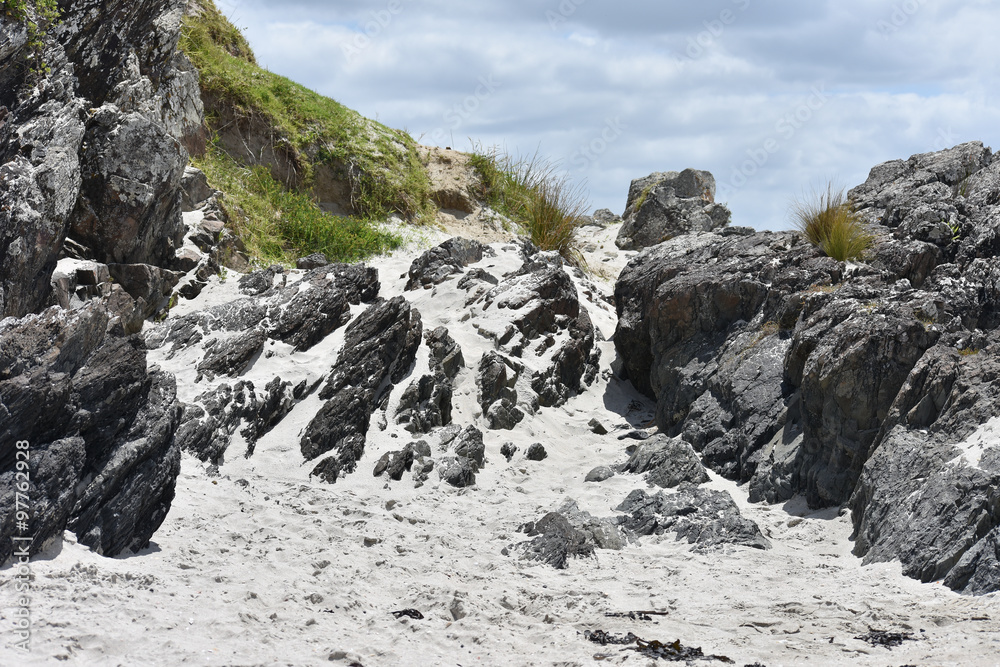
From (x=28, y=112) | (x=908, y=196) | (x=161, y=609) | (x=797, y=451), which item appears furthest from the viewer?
(x=908, y=196)

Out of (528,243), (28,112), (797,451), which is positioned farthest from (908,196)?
(28,112)

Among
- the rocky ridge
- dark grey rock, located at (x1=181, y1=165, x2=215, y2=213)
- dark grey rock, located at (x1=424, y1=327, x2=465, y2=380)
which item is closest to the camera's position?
the rocky ridge

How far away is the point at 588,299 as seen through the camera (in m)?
11.9

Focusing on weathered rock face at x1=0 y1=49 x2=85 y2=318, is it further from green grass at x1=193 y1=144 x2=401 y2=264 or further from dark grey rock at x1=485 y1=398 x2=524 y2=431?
dark grey rock at x1=485 y1=398 x2=524 y2=431

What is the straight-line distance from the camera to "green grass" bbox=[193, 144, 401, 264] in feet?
37.2

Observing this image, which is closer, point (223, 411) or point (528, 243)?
point (223, 411)

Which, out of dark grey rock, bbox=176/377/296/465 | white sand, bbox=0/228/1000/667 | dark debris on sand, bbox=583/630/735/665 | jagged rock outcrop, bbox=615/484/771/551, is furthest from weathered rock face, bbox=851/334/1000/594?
dark grey rock, bbox=176/377/296/465

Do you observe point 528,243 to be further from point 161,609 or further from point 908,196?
point 161,609

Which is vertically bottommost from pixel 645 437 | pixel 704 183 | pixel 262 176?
pixel 645 437

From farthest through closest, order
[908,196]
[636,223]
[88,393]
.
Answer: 1. [636,223]
2. [908,196]
3. [88,393]

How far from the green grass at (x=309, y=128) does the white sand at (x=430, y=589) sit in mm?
6615

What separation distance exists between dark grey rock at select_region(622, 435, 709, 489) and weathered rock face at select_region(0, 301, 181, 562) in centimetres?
404

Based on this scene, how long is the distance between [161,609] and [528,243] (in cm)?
858

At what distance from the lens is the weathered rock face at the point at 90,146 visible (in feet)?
24.0
